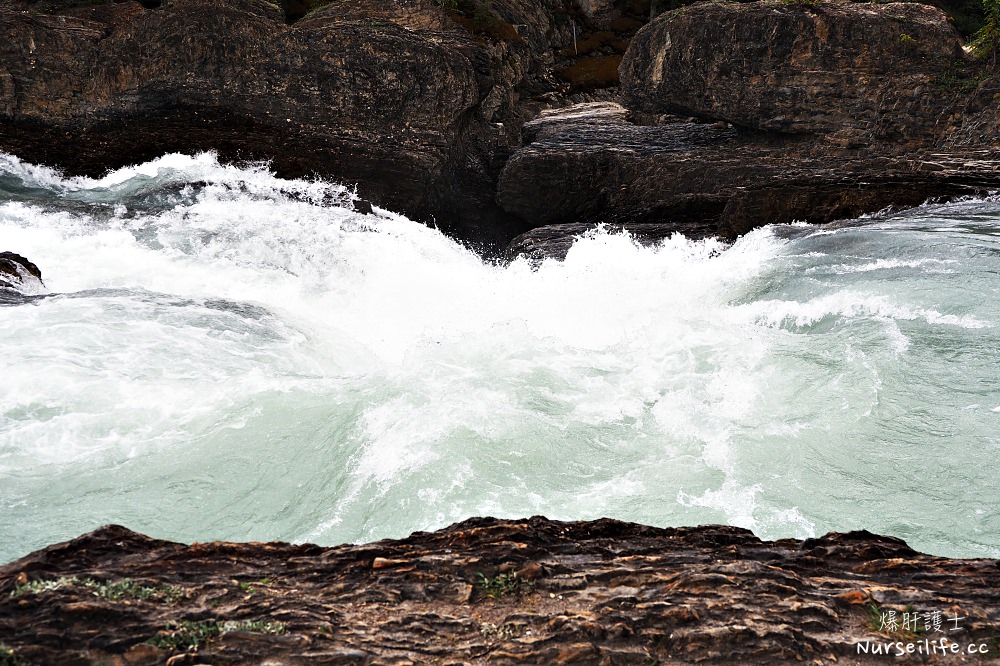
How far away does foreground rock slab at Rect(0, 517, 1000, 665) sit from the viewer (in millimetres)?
3928

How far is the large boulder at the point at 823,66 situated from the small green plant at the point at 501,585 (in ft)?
67.0

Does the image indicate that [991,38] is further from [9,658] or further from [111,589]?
[9,658]

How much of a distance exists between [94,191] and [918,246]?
20652 mm

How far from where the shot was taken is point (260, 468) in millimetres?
8531

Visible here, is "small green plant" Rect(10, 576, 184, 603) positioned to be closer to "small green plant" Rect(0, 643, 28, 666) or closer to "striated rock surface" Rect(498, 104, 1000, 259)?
"small green plant" Rect(0, 643, 28, 666)

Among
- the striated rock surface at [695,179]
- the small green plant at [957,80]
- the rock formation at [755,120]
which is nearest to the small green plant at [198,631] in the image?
the striated rock surface at [695,179]

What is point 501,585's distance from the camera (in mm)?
4574

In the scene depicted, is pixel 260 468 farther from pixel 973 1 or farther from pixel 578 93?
pixel 973 1

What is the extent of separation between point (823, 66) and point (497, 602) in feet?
69.8

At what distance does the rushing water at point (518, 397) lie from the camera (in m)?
7.81

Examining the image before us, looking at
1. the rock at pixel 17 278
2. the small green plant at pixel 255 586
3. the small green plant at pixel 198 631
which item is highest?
the small green plant at pixel 198 631

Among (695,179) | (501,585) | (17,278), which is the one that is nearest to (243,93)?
(17,278)

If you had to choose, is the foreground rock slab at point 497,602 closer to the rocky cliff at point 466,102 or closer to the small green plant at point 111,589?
the small green plant at point 111,589

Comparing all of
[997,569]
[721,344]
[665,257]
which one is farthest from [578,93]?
[997,569]
